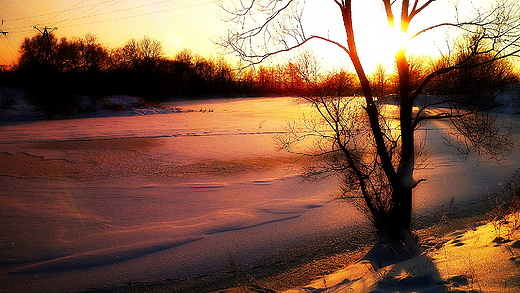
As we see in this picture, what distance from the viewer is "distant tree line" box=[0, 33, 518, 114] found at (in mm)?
6383

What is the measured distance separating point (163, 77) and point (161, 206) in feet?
167

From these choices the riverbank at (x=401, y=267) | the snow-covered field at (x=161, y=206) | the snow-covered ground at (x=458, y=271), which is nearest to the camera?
the snow-covered ground at (x=458, y=271)

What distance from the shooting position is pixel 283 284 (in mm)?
6270

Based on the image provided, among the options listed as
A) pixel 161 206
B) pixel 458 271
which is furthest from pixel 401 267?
pixel 161 206

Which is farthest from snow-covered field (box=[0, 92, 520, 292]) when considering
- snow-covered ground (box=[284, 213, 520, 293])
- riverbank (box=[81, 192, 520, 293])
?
snow-covered ground (box=[284, 213, 520, 293])

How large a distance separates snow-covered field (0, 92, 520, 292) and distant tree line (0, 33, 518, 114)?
113cm

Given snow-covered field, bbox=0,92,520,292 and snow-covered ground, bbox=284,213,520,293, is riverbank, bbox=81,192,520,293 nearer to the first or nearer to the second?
snow-covered ground, bbox=284,213,520,293

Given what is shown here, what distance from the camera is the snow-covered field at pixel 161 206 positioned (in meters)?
7.07

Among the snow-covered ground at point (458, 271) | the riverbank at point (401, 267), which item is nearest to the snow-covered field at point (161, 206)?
the riverbank at point (401, 267)

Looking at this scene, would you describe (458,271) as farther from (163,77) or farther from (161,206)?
(163,77)

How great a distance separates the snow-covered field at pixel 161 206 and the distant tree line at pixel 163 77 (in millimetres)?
1131

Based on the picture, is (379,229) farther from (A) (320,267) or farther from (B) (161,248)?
(B) (161,248)

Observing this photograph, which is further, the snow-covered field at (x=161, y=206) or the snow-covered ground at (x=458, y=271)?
the snow-covered field at (x=161, y=206)

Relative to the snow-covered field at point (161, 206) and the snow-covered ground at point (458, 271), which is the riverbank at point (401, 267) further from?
the snow-covered field at point (161, 206)
